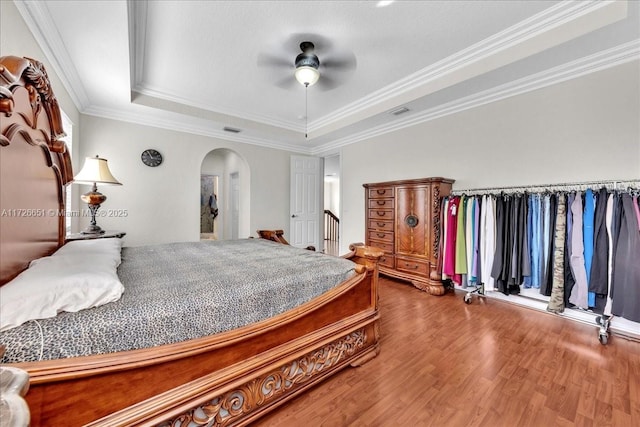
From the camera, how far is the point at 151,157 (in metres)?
3.85

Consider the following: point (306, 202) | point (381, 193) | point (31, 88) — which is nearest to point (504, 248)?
point (381, 193)

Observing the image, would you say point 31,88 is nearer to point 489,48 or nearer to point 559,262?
point 489,48

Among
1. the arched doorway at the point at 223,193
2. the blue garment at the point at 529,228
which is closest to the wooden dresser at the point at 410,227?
the blue garment at the point at 529,228

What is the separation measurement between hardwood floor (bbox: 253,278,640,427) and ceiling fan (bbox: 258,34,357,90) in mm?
2609

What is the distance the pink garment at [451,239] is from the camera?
3012mm

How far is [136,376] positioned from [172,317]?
0.22m

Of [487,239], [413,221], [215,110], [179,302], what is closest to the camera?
[179,302]

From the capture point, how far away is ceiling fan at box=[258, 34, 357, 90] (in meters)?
2.46

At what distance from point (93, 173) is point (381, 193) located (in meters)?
3.43

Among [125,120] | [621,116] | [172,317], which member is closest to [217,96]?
[125,120]

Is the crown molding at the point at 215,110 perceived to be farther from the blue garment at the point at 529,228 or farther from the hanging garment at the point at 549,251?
the hanging garment at the point at 549,251

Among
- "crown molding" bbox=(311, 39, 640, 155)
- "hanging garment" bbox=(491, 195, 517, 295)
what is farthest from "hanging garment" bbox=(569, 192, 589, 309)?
"crown molding" bbox=(311, 39, 640, 155)

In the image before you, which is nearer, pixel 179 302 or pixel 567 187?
pixel 179 302

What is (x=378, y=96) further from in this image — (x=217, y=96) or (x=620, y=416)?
(x=620, y=416)
